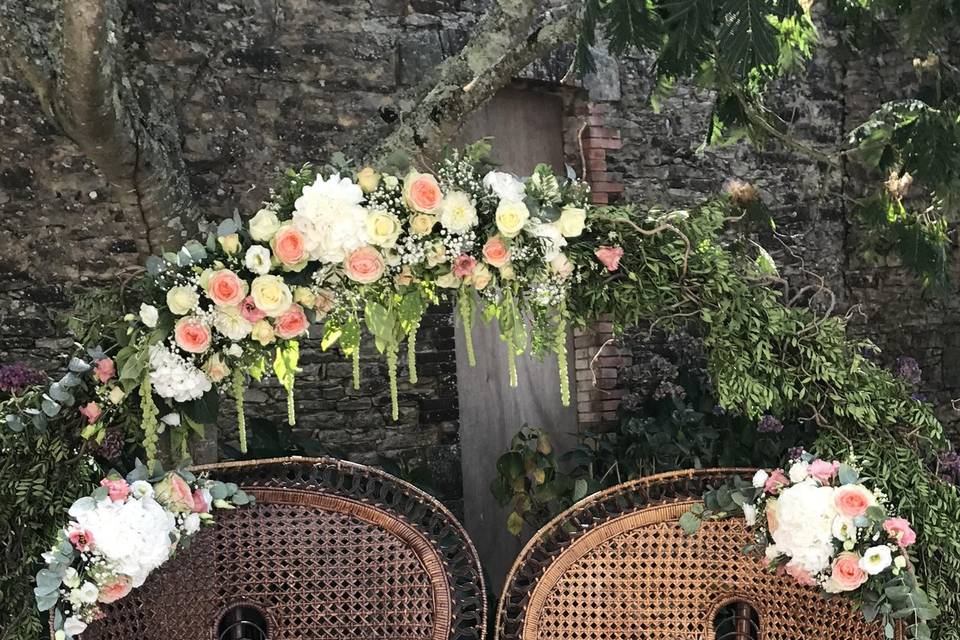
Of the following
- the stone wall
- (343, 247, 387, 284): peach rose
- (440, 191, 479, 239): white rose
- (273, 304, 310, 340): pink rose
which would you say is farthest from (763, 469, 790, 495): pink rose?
the stone wall

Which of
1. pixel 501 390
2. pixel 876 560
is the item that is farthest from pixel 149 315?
pixel 501 390

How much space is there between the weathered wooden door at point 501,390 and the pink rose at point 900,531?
256 cm

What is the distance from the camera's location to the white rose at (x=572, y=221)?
2.51 m

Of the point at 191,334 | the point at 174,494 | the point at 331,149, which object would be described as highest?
the point at 331,149

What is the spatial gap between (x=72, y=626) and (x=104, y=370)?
0.58 m

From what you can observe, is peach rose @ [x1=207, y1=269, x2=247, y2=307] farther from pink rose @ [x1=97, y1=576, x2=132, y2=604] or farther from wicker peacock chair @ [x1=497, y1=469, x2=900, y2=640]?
wicker peacock chair @ [x1=497, y1=469, x2=900, y2=640]

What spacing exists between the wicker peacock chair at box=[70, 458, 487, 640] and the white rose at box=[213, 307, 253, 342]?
0.39 meters

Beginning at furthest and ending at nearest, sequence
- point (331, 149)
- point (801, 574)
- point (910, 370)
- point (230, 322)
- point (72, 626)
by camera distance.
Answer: point (910, 370) → point (331, 149) → point (801, 574) → point (230, 322) → point (72, 626)

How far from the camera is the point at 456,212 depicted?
96.9 inches

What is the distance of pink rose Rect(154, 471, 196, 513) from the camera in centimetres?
244

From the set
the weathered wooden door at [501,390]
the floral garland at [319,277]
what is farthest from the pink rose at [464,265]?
the weathered wooden door at [501,390]

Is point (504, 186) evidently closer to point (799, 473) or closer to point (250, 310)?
point (250, 310)

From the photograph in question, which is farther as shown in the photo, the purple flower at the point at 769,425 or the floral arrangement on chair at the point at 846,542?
the purple flower at the point at 769,425

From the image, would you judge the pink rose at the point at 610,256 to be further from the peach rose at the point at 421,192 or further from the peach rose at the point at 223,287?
the peach rose at the point at 223,287
